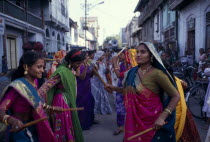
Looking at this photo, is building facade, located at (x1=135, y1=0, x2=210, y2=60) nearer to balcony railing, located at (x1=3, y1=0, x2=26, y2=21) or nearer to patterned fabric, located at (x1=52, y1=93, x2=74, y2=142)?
patterned fabric, located at (x1=52, y1=93, x2=74, y2=142)

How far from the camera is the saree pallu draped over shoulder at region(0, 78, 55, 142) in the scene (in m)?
2.17

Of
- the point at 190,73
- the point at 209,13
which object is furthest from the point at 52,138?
the point at 209,13

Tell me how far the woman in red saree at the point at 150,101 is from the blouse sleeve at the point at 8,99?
3.72ft

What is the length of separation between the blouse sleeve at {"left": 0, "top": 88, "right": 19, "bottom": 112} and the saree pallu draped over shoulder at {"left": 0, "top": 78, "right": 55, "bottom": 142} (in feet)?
0.11

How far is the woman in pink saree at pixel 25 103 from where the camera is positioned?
2.14 m

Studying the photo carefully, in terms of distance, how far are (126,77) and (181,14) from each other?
13.4 meters

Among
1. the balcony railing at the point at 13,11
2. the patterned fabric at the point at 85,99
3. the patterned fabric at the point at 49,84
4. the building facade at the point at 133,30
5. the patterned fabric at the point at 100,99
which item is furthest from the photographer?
the building facade at the point at 133,30

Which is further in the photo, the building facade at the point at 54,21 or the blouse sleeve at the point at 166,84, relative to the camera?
the building facade at the point at 54,21

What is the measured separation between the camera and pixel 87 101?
16.8 feet

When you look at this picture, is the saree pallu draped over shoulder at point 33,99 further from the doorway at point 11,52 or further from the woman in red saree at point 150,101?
the doorway at point 11,52

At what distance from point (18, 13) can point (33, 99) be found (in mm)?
15475

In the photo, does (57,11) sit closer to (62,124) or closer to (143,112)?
(62,124)

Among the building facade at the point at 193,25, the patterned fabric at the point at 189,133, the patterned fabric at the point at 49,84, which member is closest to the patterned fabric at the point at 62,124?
A: the patterned fabric at the point at 49,84

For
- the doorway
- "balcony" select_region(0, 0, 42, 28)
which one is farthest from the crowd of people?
the doorway
